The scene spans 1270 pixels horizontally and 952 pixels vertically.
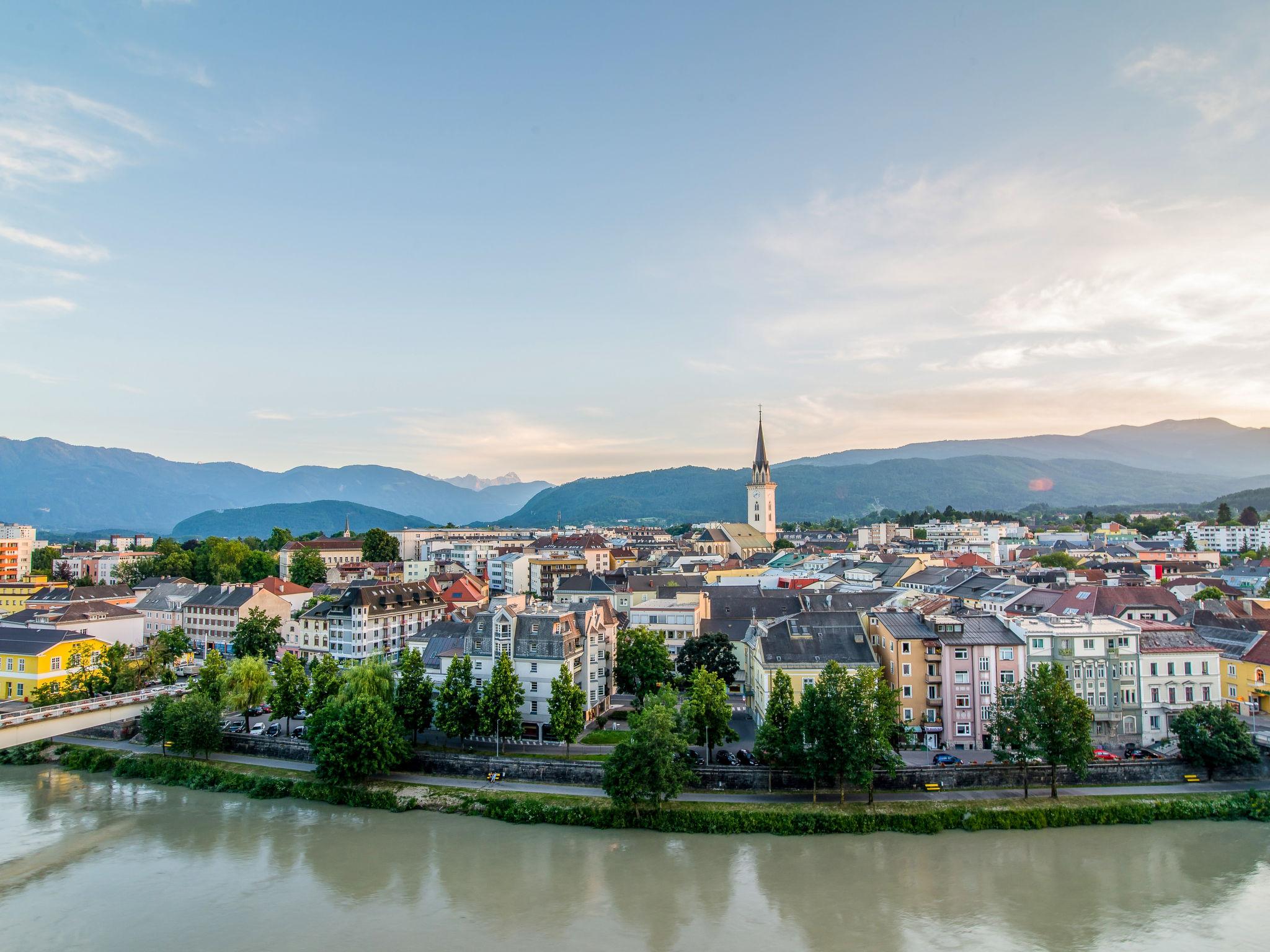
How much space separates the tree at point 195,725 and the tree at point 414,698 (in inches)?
269

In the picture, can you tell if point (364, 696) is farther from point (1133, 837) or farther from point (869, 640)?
point (1133, 837)

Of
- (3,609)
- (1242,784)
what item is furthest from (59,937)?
(3,609)

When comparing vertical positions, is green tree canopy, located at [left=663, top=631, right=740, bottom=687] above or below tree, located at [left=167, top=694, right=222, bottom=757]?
above

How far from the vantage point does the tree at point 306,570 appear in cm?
7444

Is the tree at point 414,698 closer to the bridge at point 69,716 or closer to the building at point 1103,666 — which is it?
the bridge at point 69,716

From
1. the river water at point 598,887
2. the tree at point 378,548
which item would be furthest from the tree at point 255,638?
the tree at point 378,548

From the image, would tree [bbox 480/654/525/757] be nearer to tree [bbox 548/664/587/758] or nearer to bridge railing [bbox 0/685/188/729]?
tree [bbox 548/664/587/758]

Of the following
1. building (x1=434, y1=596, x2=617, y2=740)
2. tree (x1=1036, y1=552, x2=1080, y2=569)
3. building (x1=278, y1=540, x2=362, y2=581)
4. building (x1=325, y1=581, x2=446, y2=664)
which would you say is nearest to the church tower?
tree (x1=1036, y1=552, x2=1080, y2=569)

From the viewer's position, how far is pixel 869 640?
3017 cm

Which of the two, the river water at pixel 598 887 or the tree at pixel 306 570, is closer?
the river water at pixel 598 887

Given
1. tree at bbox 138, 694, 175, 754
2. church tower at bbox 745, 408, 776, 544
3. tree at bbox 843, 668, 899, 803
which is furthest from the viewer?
church tower at bbox 745, 408, 776, 544

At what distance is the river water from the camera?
17047 mm

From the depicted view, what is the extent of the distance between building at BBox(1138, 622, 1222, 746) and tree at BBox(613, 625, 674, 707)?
1712cm

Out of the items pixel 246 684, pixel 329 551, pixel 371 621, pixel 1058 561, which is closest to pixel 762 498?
pixel 1058 561
